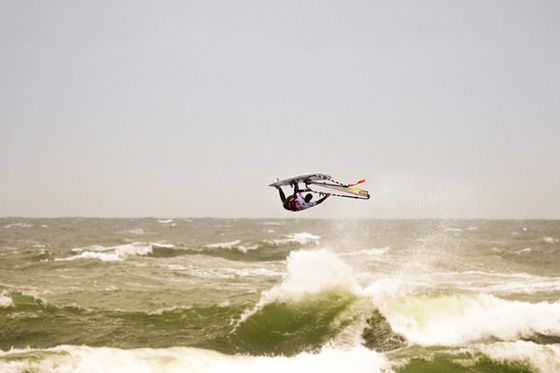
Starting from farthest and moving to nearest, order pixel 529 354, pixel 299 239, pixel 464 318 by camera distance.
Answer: pixel 299 239 < pixel 464 318 < pixel 529 354

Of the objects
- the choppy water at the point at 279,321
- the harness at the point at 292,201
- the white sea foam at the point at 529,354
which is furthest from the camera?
the choppy water at the point at 279,321

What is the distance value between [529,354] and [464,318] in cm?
388

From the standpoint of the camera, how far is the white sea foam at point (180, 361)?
34.9ft

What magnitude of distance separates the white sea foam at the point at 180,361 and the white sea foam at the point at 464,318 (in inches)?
112

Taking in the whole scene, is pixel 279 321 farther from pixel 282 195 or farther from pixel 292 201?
pixel 292 201

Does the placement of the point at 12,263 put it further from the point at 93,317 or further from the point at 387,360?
the point at 387,360

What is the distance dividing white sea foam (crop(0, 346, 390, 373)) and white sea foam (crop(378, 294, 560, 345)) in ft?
9.34

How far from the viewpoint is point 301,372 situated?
37.1 feet

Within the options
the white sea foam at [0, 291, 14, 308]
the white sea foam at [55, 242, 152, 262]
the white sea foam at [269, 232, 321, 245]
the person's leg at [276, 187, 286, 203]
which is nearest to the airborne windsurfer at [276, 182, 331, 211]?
the person's leg at [276, 187, 286, 203]

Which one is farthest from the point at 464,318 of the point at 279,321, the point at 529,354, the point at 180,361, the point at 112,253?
the point at 112,253

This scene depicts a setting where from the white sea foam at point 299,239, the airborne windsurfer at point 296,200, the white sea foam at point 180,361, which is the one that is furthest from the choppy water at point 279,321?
the white sea foam at point 299,239

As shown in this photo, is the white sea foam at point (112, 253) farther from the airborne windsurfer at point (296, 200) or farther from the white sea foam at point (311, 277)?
the airborne windsurfer at point (296, 200)

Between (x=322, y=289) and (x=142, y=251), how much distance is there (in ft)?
84.4

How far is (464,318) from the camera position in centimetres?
1555
